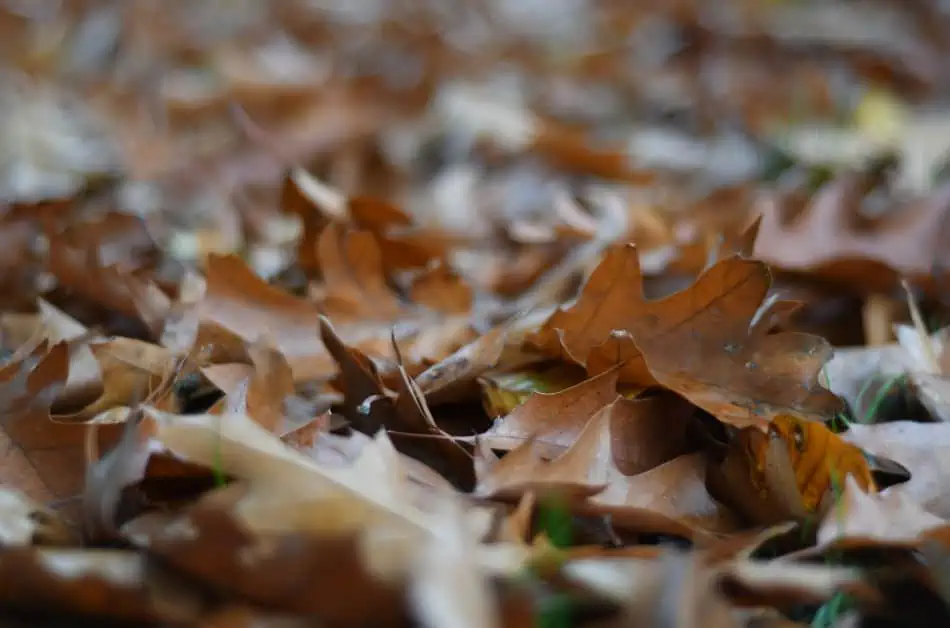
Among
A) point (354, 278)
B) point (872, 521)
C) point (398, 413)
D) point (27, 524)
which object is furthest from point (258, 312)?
point (872, 521)

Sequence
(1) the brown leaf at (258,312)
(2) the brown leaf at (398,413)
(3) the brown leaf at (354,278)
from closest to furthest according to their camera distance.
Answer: (2) the brown leaf at (398,413) → (1) the brown leaf at (258,312) → (3) the brown leaf at (354,278)

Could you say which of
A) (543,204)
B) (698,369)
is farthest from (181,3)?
(698,369)

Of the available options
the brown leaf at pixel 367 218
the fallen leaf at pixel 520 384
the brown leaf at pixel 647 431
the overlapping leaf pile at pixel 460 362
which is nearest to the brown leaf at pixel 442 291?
the overlapping leaf pile at pixel 460 362

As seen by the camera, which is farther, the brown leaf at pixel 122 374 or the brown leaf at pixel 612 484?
the brown leaf at pixel 122 374

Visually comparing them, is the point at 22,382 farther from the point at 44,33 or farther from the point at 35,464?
the point at 44,33

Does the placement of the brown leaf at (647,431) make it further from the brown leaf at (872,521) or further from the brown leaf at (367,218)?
the brown leaf at (367,218)

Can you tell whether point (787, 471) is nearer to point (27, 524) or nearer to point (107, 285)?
point (27, 524)

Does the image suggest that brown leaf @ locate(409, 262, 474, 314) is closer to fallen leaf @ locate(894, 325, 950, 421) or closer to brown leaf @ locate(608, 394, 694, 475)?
brown leaf @ locate(608, 394, 694, 475)

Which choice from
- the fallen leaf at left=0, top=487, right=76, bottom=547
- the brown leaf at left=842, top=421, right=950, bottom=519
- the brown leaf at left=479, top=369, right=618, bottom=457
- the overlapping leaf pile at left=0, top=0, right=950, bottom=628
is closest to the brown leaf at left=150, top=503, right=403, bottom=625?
the overlapping leaf pile at left=0, top=0, right=950, bottom=628

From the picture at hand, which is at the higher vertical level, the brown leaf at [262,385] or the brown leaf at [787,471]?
the brown leaf at [787,471]
